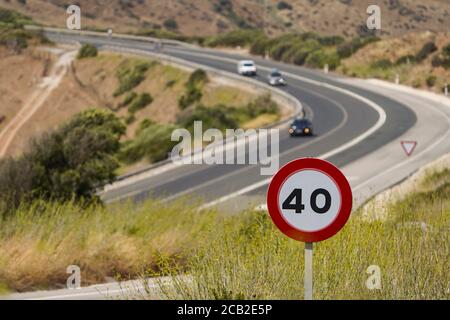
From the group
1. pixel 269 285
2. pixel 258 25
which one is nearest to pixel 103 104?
pixel 269 285

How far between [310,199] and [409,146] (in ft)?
109

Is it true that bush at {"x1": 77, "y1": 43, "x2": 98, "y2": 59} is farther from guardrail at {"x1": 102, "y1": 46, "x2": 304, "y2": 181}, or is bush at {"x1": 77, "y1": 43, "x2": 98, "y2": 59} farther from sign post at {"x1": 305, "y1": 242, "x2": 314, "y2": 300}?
sign post at {"x1": 305, "y1": 242, "x2": 314, "y2": 300}

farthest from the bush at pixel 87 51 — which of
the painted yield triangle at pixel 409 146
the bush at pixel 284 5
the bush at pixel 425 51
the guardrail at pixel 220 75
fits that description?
the bush at pixel 284 5

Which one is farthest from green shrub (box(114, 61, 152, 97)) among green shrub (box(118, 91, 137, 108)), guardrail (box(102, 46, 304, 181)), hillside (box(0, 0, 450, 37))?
hillside (box(0, 0, 450, 37))

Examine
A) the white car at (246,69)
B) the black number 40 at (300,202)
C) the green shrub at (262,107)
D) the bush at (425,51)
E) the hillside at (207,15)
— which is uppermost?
the black number 40 at (300,202)

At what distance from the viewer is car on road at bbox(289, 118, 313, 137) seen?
45.9m

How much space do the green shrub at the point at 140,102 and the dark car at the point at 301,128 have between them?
94.0 feet

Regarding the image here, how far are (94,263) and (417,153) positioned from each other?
86.9 ft

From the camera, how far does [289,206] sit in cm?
646

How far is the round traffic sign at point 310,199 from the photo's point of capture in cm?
639

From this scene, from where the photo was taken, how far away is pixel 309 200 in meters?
6.41

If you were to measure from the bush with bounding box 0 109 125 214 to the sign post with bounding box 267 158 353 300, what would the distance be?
12.6m

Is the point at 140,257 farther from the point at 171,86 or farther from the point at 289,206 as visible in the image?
the point at 171,86

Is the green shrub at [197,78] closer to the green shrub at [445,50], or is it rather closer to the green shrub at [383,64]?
the green shrub at [383,64]
